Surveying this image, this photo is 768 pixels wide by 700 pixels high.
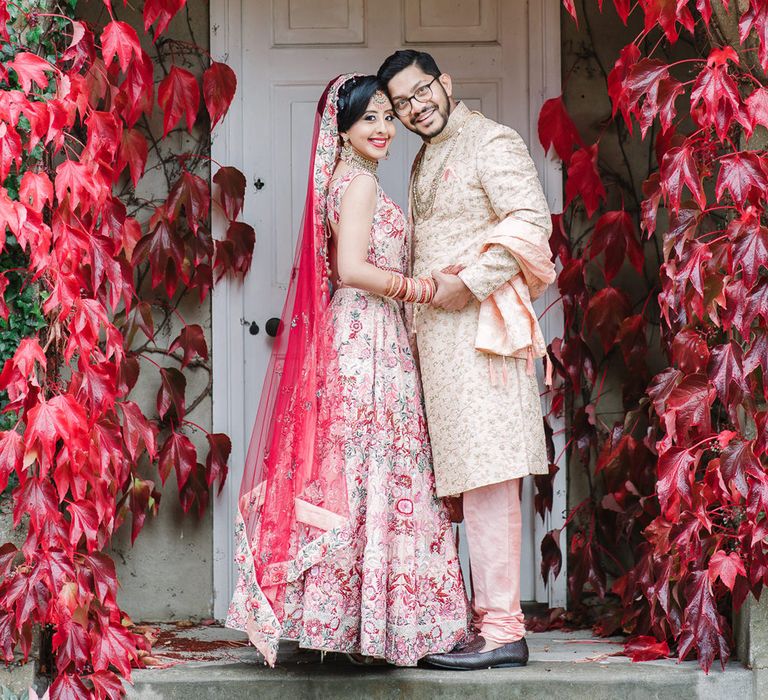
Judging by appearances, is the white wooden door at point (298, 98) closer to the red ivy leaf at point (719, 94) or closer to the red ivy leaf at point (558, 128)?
the red ivy leaf at point (558, 128)

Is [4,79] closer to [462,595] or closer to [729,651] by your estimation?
[462,595]

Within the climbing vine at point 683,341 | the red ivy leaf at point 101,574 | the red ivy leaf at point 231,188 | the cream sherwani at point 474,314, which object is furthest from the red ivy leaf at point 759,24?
the red ivy leaf at point 101,574

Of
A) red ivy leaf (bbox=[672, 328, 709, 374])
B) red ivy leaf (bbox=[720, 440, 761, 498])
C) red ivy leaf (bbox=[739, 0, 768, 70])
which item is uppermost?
red ivy leaf (bbox=[739, 0, 768, 70])

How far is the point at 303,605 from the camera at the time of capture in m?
3.00

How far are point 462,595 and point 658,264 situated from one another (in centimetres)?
Answer: 133

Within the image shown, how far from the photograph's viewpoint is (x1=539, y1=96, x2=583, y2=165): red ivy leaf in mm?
3730

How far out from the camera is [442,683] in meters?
3.05

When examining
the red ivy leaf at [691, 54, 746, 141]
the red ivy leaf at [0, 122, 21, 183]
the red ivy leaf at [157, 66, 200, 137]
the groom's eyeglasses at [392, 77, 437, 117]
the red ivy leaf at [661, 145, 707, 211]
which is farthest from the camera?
the red ivy leaf at [157, 66, 200, 137]

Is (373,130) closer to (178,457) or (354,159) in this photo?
(354,159)

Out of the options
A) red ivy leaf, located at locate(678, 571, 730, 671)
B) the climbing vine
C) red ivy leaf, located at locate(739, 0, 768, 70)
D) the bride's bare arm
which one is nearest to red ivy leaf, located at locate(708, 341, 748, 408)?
the climbing vine

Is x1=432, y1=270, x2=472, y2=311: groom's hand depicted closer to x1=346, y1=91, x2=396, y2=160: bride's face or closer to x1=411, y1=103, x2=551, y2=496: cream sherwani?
x1=411, y1=103, x2=551, y2=496: cream sherwani

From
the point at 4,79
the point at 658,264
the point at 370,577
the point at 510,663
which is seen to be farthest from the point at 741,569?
the point at 4,79

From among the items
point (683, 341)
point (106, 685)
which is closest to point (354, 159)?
point (683, 341)

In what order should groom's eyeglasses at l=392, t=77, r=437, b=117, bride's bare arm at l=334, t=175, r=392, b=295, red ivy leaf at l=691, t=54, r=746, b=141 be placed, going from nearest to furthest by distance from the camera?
red ivy leaf at l=691, t=54, r=746, b=141 → bride's bare arm at l=334, t=175, r=392, b=295 → groom's eyeglasses at l=392, t=77, r=437, b=117
